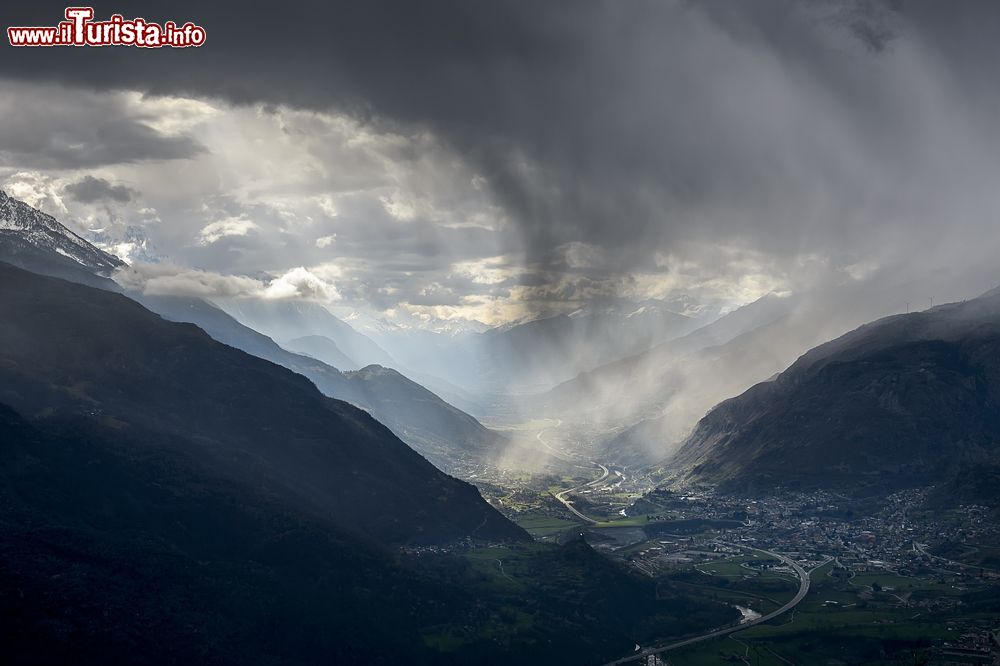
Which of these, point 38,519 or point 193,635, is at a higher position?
point 38,519

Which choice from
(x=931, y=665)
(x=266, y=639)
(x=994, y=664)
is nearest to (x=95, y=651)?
(x=266, y=639)

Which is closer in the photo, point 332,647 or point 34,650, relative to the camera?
point 34,650

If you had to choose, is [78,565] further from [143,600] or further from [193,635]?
[193,635]

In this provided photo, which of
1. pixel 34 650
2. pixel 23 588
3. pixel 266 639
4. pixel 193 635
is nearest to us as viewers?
pixel 34 650

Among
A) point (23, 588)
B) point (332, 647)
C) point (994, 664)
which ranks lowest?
point (994, 664)

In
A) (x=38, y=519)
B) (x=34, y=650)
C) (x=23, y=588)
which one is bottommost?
(x=34, y=650)

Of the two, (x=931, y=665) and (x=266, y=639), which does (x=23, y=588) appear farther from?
(x=931, y=665)

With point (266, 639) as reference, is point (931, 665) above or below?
below

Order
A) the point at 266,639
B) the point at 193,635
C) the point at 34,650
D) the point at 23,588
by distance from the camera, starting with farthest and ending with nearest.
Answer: the point at 266,639 → the point at 193,635 → the point at 23,588 → the point at 34,650

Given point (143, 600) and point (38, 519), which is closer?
point (143, 600)

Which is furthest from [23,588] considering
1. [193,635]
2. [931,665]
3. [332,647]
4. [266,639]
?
[931,665]
